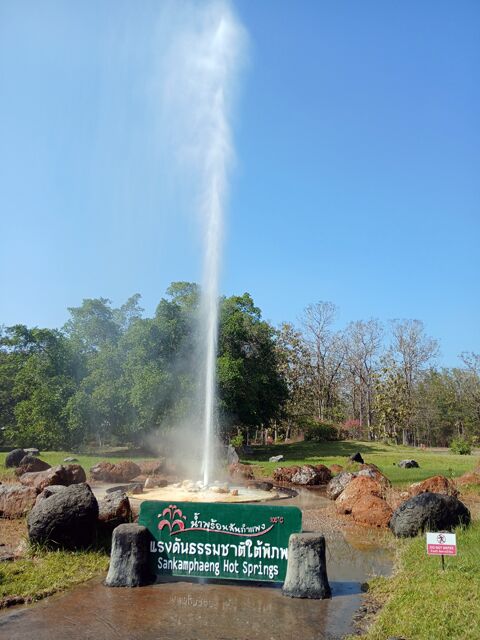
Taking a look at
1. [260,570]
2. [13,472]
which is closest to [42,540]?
[260,570]

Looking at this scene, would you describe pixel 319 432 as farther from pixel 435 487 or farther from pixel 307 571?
pixel 307 571

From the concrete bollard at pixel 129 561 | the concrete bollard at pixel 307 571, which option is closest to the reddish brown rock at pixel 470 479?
the concrete bollard at pixel 307 571

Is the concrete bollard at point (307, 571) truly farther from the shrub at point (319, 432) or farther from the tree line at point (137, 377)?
the shrub at point (319, 432)

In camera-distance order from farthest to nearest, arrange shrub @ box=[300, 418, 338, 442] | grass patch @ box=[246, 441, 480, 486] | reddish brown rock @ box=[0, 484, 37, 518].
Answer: shrub @ box=[300, 418, 338, 442]
grass patch @ box=[246, 441, 480, 486]
reddish brown rock @ box=[0, 484, 37, 518]

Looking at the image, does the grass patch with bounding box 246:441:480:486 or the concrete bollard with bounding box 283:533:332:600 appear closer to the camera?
the concrete bollard with bounding box 283:533:332:600

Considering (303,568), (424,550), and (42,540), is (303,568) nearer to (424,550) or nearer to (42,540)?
(424,550)

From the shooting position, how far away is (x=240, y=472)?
24.5 meters

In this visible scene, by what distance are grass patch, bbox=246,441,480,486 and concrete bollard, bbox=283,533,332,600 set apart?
13.6m

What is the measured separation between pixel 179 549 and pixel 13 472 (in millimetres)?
17351

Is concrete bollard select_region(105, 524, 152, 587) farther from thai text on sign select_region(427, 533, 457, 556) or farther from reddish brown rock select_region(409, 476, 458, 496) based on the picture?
reddish brown rock select_region(409, 476, 458, 496)

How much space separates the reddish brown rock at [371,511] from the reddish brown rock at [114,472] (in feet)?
36.8

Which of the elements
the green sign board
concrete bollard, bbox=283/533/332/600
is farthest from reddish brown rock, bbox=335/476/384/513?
concrete bollard, bbox=283/533/332/600

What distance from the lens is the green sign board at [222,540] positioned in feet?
26.4

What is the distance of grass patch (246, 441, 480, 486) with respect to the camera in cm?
2366
